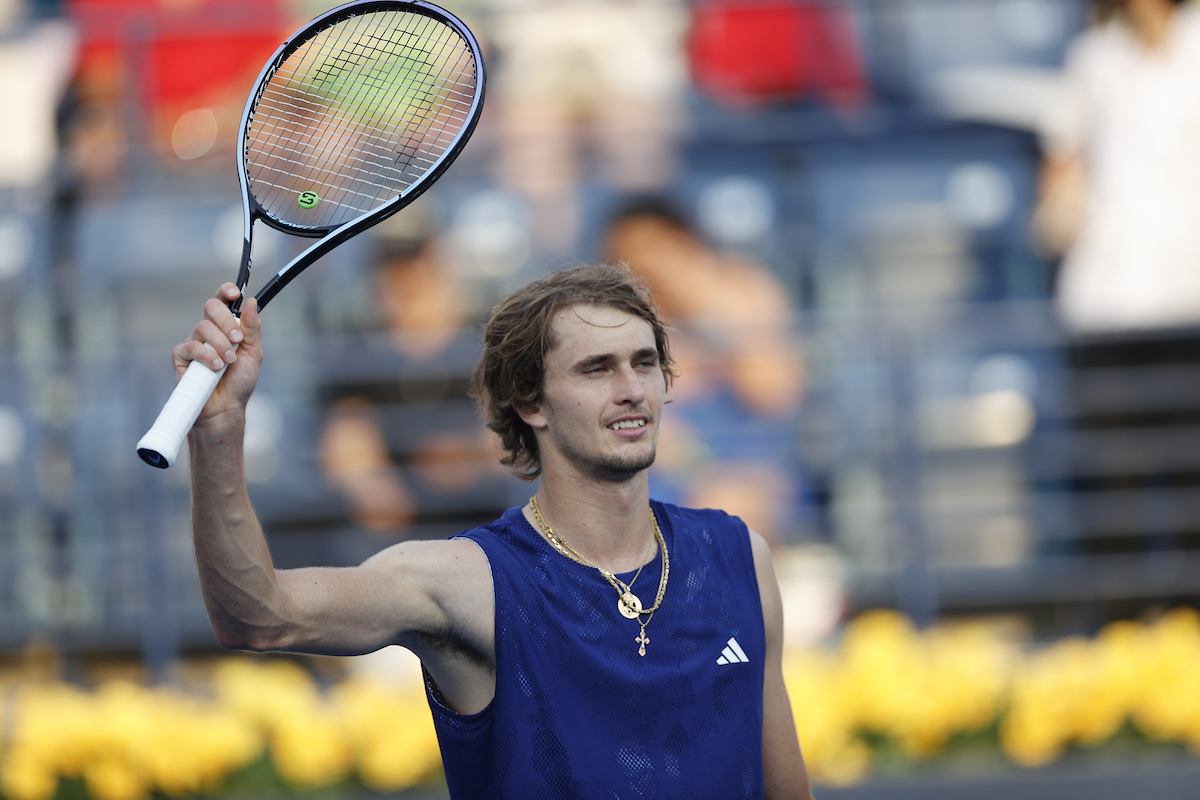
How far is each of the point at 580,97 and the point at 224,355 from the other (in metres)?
5.21

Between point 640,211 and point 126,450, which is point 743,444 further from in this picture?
point 126,450

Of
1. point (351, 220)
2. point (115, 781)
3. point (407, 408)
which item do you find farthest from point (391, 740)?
point (351, 220)

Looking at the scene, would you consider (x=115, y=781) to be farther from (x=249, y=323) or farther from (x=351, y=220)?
(x=249, y=323)

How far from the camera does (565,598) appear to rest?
262cm

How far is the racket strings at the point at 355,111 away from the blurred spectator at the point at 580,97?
3.31 feet

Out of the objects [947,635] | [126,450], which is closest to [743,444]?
[947,635]

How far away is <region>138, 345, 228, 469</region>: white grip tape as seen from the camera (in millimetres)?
2057

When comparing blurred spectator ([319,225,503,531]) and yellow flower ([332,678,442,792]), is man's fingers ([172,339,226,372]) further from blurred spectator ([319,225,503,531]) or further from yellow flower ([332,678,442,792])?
blurred spectator ([319,225,503,531])

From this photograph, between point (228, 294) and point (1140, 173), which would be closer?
point (228, 294)

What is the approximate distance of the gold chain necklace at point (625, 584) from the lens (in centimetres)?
264

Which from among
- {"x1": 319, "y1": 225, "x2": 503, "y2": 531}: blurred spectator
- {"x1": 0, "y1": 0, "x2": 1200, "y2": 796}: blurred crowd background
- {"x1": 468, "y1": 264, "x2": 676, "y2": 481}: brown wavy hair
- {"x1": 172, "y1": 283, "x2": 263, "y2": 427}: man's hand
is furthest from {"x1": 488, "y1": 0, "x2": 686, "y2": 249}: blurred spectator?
{"x1": 172, "y1": 283, "x2": 263, "y2": 427}: man's hand

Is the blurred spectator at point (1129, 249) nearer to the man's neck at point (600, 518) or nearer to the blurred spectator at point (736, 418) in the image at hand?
the blurred spectator at point (736, 418)

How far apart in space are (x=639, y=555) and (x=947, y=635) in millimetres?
3758

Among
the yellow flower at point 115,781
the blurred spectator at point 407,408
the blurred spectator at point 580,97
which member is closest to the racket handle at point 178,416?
the yellow flower at point 115,781
